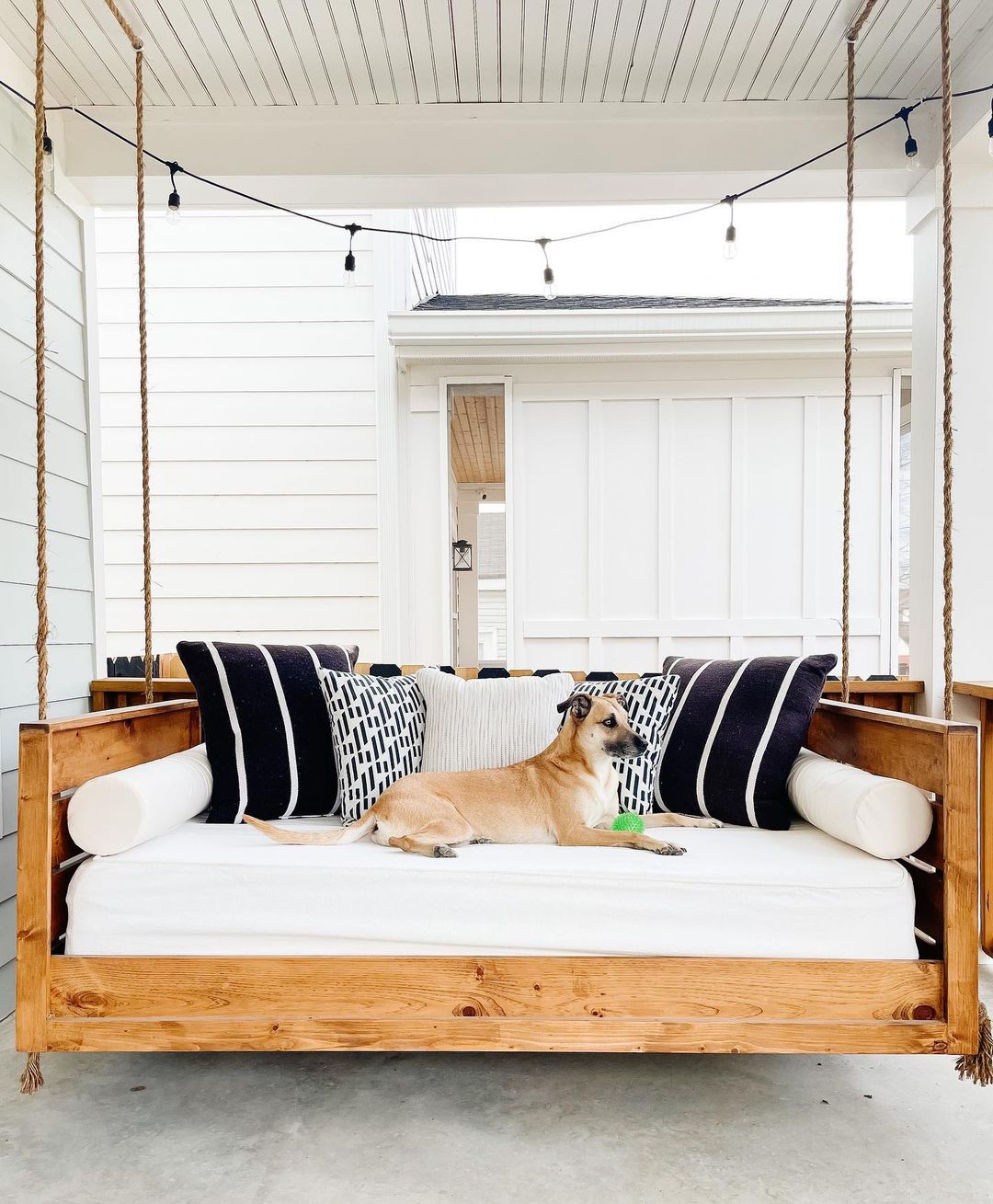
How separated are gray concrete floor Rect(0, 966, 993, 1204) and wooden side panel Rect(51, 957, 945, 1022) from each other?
250 mm

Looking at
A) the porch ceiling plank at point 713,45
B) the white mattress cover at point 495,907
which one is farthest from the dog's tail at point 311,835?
the porch ceiling plank at point 713,45

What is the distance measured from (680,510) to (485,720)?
8.47 ft

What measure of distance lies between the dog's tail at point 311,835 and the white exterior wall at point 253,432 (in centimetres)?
238

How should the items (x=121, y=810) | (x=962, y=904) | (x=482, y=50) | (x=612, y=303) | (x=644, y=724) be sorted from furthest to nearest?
1. (x=612, y=303)
2. (x=482, y=50)
3. (x=644, y=724)
4. (x=121, y=810)
5. (x=962, y=904)

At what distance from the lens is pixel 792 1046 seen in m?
1.64

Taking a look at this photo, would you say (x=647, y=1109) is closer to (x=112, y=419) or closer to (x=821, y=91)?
(x=821, y=91)

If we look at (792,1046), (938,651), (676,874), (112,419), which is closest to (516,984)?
(676,874)

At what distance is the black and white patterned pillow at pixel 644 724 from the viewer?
225cm

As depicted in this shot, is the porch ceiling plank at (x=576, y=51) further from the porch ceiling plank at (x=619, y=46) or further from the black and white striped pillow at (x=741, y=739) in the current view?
the black and white striped pillow at (x=741, y=739)

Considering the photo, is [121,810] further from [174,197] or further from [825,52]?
[825,52]

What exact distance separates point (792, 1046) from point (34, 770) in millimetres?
1570

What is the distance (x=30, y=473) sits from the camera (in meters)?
2.61

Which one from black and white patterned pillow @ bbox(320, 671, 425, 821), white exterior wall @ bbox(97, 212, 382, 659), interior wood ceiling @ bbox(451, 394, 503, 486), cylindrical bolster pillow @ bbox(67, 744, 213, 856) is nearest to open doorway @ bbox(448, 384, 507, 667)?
interior wood ceiling @ bbox(451, 394, 503, 486)

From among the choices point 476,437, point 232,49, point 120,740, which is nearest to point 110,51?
point 232,49
